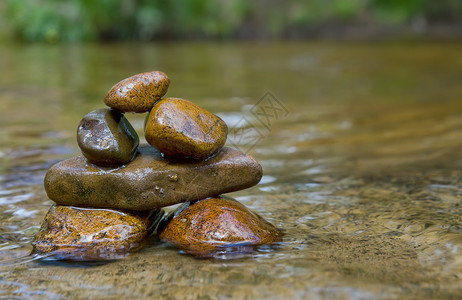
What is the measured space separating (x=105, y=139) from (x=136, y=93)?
0.32m

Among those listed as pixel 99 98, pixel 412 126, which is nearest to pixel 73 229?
pixel 412 126

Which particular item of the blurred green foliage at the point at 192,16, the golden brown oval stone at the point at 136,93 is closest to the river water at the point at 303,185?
the golden brown oval stone at the point at 136,93

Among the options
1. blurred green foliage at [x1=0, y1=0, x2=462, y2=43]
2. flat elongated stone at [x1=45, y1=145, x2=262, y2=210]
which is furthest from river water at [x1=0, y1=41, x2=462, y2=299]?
blurred green foliage at [x1=0, y1=0, x2=462, y2=43]

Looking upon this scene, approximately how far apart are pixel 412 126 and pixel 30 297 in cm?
543

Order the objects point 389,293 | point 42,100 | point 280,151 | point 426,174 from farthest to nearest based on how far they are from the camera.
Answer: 1. point 42,100
2. point 280,151
3. point 426,174
4. point 389,293

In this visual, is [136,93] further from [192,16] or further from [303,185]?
[192,16]

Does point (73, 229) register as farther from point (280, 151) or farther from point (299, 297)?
point (280, 151)

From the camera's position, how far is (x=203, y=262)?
255cm

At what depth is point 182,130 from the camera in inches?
113

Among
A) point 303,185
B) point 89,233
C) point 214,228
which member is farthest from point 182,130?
point 303,185

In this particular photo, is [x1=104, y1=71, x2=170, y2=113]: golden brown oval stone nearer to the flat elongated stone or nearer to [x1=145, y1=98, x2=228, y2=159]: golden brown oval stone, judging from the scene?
[x1=145, y1=98, x2=228, y2=159]: golden brown oval stone

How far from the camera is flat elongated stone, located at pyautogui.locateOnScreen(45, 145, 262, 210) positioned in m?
2.97

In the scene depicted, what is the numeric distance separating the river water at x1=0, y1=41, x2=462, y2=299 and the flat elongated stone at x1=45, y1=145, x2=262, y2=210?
0.30 metres

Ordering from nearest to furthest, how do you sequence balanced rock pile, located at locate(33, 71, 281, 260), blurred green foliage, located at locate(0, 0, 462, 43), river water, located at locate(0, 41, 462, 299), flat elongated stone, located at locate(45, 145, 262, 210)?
river water, located at locate(0, 41, 462, 299) → balanced rock pile, located at locate(33, 71, 281, 260) → flat elongated stone, located at locate(45, 145, 262, 210) → blurred green foliage, located at locate(0, 0, 462, 43)
